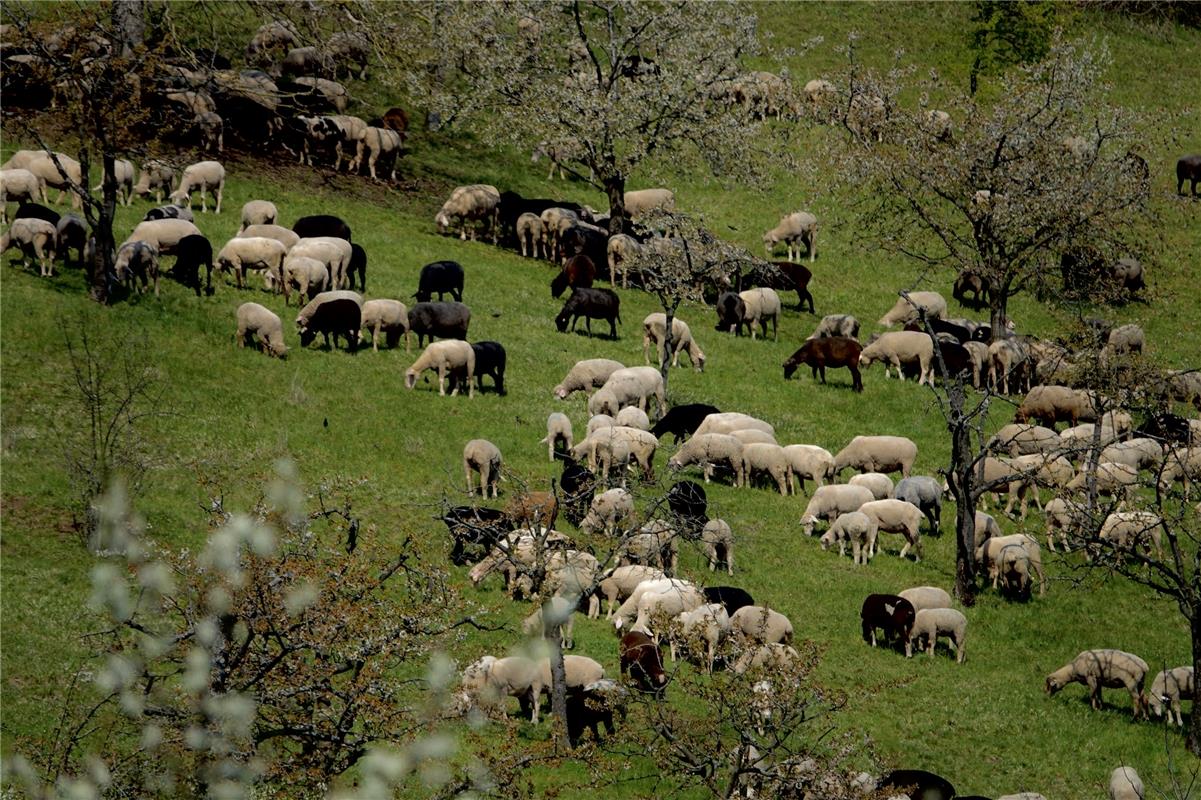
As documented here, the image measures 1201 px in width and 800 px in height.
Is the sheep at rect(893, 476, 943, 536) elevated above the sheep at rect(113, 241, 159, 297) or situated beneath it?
situated beneath

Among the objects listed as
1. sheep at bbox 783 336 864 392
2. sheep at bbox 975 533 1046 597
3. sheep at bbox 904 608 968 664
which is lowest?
sheep at bbox 904 608 968 664

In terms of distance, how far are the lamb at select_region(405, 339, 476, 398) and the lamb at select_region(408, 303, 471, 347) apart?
1884mm

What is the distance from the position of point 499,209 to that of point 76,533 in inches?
1019

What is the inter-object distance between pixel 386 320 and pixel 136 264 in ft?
19.7

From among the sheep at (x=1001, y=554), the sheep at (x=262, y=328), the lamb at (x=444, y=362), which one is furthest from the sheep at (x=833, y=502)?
the sheep at (x=262, y=328)

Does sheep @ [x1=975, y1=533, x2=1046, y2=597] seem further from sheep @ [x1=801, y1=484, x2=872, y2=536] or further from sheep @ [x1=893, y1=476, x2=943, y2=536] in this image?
sheep @ [x1=801, y1=484, x2=872, y2=536]

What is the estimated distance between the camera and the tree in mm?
47281

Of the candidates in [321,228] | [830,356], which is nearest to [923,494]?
[830,356]

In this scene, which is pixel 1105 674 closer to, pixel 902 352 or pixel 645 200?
pixel 902 352

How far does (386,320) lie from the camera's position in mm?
34875

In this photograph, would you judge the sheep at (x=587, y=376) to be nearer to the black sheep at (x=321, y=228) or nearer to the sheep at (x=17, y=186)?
the black sheep at (x=321, y=228)

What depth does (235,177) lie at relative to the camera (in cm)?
4494

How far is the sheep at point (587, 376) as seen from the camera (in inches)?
1364

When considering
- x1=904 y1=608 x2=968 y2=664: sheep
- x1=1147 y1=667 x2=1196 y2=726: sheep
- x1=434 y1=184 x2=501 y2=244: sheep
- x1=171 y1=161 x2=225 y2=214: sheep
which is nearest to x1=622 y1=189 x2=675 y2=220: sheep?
x1=434 y1=184 x2=501 y2=244: sheep
